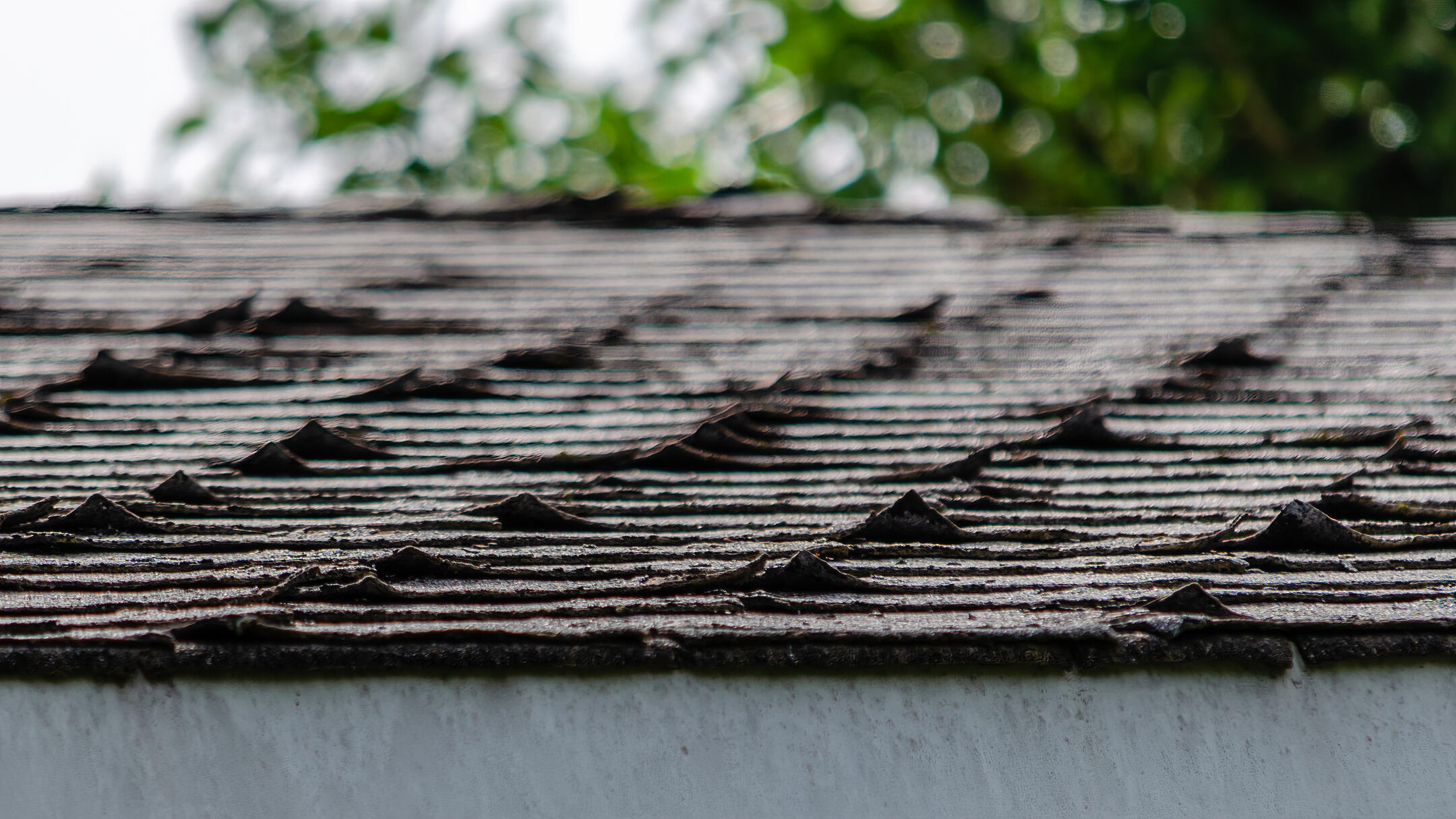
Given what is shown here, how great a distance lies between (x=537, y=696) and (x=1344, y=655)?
3.73 ft

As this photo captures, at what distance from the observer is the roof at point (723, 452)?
5.42 ft

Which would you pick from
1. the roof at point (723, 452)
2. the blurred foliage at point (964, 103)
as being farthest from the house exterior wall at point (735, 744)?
the blurred foliage at point (964, 103)

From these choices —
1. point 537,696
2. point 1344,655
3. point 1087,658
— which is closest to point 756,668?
point 537,696

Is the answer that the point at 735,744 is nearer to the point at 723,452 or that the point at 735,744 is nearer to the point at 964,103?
the point at 723,452

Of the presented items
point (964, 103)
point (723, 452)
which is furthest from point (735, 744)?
point (964, 103)

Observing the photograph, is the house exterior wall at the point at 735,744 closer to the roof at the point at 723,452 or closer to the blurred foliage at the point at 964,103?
the roof at the point at 723,452

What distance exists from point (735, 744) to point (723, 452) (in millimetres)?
998

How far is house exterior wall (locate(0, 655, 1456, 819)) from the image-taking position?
5.31ft

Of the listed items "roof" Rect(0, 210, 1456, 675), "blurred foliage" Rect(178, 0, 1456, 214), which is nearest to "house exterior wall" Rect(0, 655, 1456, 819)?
"roof" Rect(0, 210, 1456, 675)

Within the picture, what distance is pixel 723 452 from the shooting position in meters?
2.55

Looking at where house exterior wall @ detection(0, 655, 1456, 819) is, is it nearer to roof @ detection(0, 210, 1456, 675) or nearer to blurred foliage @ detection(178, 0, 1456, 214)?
roof @ detection(0, 210, 1456, 675)

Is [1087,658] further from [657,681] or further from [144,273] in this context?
[144,273]

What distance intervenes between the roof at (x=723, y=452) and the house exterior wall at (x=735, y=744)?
6 cm

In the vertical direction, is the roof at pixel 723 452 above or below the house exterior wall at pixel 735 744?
above
